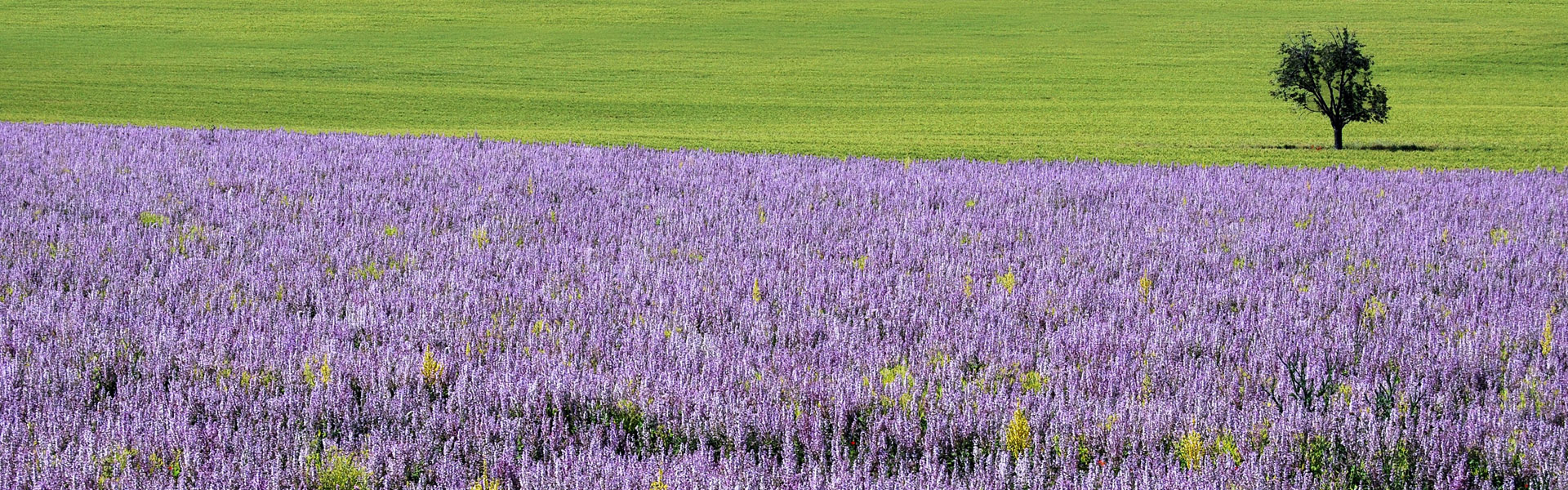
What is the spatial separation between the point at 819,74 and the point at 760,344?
125 feet

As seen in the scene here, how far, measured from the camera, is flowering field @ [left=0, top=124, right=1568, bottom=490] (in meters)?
3.06

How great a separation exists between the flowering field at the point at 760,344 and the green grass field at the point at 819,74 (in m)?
12.4

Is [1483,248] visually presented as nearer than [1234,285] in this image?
No

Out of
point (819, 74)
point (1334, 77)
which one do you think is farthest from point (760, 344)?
point (819, 74)

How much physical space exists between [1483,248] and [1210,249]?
150 cm

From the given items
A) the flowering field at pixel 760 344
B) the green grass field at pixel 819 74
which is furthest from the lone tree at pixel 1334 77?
the flowering field at pixel 760 344

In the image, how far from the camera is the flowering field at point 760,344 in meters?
3.06

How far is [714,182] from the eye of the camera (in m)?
9.90

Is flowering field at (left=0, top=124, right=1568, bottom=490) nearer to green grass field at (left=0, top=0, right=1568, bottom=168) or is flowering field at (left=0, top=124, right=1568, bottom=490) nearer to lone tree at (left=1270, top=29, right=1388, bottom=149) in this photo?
green grass field at (left=0, top=0, right=1568, bottom=168)

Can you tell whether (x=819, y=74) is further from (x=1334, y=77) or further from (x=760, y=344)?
(x=760, y=344)

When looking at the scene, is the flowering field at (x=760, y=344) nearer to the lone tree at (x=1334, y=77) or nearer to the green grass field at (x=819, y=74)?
the green grass field at (x=819, y=74)

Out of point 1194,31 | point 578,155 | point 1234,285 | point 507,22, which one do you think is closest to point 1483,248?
point 1234,285

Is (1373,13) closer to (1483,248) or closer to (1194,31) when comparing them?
(1194,31)

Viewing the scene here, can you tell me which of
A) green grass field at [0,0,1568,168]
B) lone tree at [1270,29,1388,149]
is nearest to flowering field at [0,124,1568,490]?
green grass field at [0,0,1568,168]
